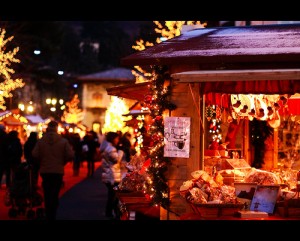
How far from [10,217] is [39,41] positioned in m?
30.6

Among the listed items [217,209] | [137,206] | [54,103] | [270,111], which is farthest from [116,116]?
[217,209]

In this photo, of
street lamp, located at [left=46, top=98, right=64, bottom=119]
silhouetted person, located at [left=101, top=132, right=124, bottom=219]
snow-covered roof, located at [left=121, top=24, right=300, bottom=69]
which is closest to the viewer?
snow-covered roof, located at [left=121, top=24, right=300, bottom=69]

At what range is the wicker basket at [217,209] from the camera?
389 inches

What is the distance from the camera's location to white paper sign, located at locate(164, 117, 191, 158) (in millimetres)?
11125

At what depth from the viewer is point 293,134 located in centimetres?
1608

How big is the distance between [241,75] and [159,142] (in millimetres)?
2329

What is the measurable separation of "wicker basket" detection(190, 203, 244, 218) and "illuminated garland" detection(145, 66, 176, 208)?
1334 millimetres

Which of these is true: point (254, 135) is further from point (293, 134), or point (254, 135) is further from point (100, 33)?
point (100, 33)

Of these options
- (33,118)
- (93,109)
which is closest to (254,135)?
(33,118)

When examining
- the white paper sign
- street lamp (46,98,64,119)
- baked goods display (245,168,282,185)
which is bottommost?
baked goods display (245,168,282,185)

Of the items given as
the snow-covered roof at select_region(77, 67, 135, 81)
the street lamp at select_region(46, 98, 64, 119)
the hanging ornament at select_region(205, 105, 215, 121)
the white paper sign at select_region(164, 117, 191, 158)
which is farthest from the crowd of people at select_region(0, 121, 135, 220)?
the snow-covered roof at select_region(77, 67, 135, 81)

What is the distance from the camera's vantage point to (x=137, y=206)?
38.7ft

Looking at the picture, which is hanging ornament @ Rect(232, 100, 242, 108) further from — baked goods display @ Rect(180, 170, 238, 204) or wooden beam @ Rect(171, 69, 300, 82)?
wooden beam @ Rect(171, 69, 300, 82)

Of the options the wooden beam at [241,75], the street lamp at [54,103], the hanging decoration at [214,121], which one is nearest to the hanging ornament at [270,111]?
the hanging decoration at [214,121]
